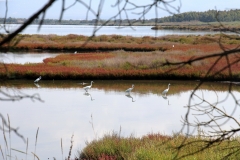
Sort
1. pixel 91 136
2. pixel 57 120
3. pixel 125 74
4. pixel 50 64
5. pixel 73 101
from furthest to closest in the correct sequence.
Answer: pixel 50 64, pixel 125 74, pixel 73 101, pixel 57 120, pixel 91 136

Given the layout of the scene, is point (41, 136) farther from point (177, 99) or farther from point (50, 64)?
point (50, 64)

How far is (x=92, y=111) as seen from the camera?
1128cm

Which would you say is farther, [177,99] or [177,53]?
[177,53]

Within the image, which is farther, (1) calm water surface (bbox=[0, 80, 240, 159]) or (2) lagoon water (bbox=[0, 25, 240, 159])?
(1) calm water surface (bbox=[0, 80, 240, 159])

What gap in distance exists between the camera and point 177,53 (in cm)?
2328

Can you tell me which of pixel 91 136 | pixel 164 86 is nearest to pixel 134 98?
pixel 164 86

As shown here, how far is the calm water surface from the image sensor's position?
872 centimetres

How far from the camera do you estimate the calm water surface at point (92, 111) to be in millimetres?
8719

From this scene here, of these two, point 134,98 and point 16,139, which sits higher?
point 134,98

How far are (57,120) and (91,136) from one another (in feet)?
5.66

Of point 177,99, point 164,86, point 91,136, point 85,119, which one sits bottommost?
point 91,136

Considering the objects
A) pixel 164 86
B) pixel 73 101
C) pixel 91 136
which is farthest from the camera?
pixel 164 86

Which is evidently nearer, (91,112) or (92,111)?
(91,112)

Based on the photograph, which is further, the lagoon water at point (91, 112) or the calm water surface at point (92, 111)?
the calm water surface at point (92, 111)
